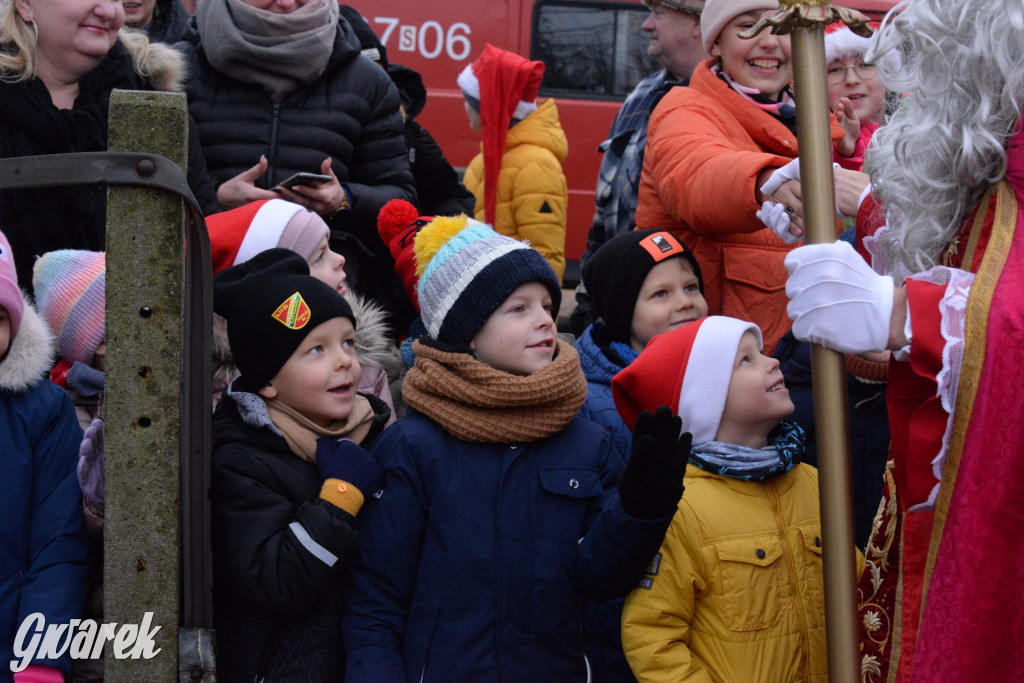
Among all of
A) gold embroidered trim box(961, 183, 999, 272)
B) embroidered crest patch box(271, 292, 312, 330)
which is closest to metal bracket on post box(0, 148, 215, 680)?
embroidered crest patch box(271, 292, 312, 330)

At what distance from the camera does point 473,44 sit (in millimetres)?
7164

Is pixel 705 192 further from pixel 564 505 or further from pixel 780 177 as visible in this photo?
pixel 564 505

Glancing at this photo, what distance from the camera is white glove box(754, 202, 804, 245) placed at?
260cm

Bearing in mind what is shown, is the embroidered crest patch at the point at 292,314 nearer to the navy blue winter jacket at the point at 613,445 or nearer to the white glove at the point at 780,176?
the navy blue winter jacket at the point at 613,445

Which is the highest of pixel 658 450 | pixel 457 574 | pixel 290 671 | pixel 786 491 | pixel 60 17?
pixel 60 17

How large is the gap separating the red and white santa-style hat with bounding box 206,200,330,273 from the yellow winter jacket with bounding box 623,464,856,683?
135cm

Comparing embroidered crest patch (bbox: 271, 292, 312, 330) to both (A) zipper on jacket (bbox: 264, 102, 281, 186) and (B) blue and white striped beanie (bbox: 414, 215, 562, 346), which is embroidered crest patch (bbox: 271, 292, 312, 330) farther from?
(A) zipper on jacket (bbox: 264, 102, 281, 186)

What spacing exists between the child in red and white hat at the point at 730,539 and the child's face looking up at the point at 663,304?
1.61 feet

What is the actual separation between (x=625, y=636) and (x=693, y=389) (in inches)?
22.6

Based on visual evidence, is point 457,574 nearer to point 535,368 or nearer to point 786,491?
point 535,368

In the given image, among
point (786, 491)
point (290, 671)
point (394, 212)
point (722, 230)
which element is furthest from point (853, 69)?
point (290, 671)

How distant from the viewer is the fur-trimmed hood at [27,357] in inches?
93.5

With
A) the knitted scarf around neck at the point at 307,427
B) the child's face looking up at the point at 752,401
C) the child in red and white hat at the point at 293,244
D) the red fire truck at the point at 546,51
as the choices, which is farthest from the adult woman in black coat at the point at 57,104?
the red fire truck at the point at 546,51

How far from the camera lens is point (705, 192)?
2908mm
